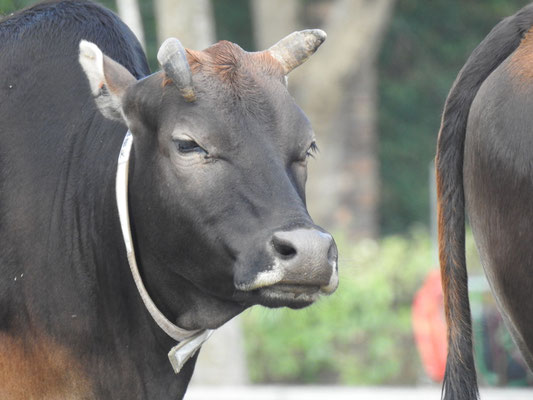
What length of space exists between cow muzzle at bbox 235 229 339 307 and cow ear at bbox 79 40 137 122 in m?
0.82

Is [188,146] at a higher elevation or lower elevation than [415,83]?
higher

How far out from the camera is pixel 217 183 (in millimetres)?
3357

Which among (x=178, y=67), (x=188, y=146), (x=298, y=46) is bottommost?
(x=188, y=146)

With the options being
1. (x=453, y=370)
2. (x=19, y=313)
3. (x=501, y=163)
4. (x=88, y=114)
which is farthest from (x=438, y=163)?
(x=19, y=313)

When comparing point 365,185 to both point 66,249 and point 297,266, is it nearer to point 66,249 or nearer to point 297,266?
point 66,249

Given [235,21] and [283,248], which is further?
[235,21]

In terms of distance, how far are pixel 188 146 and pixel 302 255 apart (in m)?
0.58

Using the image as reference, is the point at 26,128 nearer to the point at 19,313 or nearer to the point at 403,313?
the point at 19,313

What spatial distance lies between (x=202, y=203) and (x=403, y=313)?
6.34m

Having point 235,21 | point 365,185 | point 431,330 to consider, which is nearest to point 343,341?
point 431,330

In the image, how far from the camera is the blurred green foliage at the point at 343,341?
30.3 ft

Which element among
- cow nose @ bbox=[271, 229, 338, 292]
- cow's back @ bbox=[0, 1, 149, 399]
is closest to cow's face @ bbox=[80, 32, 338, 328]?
cow nose @ bbox=[271, 229, 338, 292]

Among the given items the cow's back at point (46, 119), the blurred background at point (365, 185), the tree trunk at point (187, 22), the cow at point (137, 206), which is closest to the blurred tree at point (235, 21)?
the blurred background at point (365, 185)

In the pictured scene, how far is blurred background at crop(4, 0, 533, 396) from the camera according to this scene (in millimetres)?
8508
